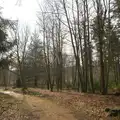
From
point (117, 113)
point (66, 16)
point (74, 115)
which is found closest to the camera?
point (117, 113)

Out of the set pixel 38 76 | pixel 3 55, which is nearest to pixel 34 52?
pixel 38 76

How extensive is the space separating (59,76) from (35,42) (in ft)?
62.1

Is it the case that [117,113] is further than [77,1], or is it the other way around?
[77,1]

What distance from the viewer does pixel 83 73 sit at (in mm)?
19172

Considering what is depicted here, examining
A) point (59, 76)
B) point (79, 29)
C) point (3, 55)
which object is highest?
point (79, 29)

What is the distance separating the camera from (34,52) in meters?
41.8

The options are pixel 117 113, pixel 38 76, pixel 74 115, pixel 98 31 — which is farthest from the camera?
pixel 38 76

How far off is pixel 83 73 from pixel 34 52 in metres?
24.2

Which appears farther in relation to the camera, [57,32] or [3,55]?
[57,32]

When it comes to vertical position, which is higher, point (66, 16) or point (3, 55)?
point (66, 16)

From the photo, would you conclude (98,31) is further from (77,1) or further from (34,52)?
(34,52)

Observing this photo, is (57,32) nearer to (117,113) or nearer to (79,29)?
(79,29)

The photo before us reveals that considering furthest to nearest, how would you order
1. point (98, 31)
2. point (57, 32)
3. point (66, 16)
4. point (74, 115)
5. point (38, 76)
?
point (38, 76)
point (57, 32)
point (66, 16)
point (98, 31)
point (74, 115)

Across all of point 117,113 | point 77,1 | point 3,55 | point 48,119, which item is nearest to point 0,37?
point 3,55
